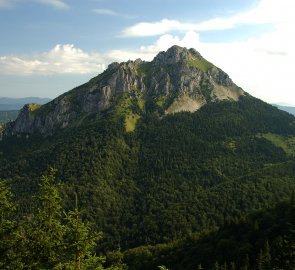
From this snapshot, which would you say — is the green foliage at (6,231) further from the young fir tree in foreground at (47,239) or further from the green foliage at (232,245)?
the green foliage at (232,245)

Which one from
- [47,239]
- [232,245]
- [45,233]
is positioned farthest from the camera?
[232,245]

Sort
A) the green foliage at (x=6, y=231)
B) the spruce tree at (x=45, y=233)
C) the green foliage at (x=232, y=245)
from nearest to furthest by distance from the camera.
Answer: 1. the spruce tree at (x=45, y=233)
2. the green foliage at (x=6, y=231)
3. the green foliage at (x=232, y=245)

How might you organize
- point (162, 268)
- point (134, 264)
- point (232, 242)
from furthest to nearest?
point (134, 264)
point (232, 242)
point (162, 268)

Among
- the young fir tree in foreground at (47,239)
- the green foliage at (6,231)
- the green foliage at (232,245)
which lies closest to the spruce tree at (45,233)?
the young fir tree in foreground at (47,239)

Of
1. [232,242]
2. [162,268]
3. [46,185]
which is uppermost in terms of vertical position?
[46,185]

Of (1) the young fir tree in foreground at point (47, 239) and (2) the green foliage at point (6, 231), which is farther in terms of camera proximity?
(2) the green foliage at point (6, 231)

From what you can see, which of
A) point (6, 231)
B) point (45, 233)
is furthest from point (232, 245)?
point (45, 233)

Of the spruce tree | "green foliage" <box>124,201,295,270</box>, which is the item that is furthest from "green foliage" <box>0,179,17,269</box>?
"green foliage" <box>124,201,295,270</box>

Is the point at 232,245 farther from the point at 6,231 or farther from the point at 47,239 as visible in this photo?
the point at 47,239

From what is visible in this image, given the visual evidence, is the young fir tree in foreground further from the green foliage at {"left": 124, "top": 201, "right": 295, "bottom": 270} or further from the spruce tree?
the green foliage at {"left": 124, "top": 201, "right": 295, "bottom": 270}

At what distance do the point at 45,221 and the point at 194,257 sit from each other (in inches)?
5626

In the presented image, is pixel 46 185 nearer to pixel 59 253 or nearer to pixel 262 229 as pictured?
pixel 59 253

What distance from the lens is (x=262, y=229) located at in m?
154

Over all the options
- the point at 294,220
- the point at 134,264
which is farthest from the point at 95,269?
the point at 134,264
